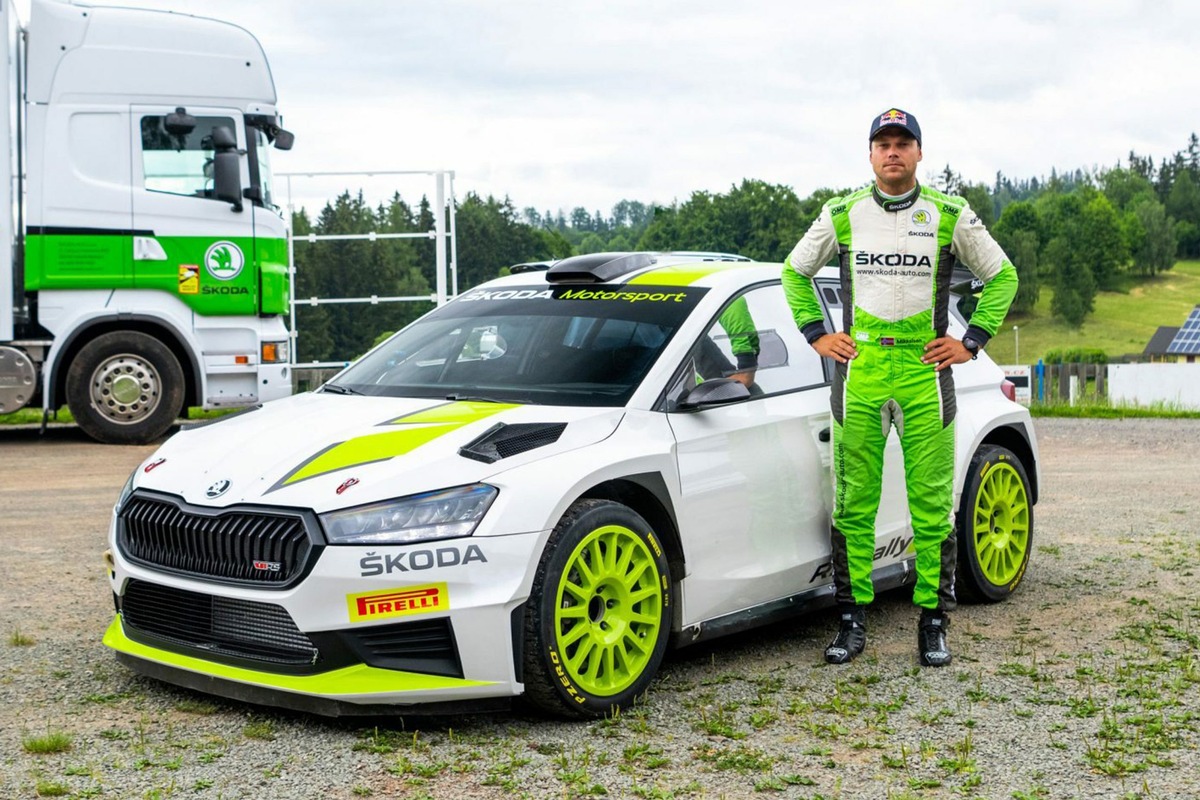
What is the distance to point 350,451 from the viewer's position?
14.8ft

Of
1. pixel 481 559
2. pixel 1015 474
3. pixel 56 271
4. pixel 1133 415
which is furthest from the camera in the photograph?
pixel 1133 415

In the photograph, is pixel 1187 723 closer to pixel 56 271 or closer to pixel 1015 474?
pixel 1015 474

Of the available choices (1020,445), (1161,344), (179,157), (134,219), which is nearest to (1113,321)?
(1161,344)

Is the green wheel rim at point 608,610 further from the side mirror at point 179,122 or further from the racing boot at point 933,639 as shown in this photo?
the side mirror at point 179,122

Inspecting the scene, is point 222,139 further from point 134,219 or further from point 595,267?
point 595,267

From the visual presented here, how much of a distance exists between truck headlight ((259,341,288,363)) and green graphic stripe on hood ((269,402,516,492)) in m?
9.16

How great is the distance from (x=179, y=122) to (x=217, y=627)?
9.73 metres

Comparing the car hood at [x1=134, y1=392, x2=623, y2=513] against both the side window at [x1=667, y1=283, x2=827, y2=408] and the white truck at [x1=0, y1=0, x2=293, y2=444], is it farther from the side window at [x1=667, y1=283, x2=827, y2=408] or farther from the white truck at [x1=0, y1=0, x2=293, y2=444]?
the white truck at [x1=0, y1=0, x2=293, y2=444]

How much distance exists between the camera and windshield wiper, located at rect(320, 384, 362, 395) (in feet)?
18.4

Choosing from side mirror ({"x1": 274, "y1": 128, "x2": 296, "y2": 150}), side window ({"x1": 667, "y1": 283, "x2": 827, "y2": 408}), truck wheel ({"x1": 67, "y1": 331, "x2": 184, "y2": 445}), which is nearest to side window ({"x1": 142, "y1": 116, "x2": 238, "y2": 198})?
side mirror ({"x1": 274, "y1": 128, "x2": 296, "y2": 150})

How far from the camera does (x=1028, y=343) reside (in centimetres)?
11644

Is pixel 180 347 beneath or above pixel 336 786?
above

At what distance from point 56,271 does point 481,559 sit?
10.2 m

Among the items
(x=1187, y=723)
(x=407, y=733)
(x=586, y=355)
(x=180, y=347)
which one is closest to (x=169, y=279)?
(x=180, y=347)
